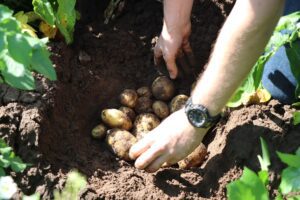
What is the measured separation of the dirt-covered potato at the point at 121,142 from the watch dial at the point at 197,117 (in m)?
0.44

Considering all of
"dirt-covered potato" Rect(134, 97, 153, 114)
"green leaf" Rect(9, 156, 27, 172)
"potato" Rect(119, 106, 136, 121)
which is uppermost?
"green leaf" Rect(9, 156, 27, 172)

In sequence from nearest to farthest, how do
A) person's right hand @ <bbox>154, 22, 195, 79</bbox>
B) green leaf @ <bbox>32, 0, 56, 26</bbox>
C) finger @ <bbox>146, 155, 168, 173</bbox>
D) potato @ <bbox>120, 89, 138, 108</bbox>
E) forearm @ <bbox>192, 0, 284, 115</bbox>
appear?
1. forearm @ <bbox>192, 0, 284, 115</bbox>
2. finger @ <bbox>146, 155, 168, 173</bbox>
3. green leaf @ <bbox>32, 0, 56, 26</bbox>
4. person's right hand @ <bbox>154, 22, 195, 79</bbox>
5. potato @ <bbox>120, 89, 138, 108</bbox>

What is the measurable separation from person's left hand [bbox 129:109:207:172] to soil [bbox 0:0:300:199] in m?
0.16

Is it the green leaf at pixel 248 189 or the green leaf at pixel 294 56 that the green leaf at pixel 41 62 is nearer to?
the green leaf at pixel 248 189

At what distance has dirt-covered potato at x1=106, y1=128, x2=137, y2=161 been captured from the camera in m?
2.27

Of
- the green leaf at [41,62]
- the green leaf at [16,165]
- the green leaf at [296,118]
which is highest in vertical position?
the green leaf at [41,62]

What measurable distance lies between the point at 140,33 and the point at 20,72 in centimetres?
148

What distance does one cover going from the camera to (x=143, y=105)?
2453mm

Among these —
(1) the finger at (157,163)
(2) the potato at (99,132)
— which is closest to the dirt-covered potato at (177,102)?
(2) the potato at (99,132)

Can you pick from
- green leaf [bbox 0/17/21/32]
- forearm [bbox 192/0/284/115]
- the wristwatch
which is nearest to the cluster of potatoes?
the wristwatch

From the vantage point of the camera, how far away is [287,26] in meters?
1.94

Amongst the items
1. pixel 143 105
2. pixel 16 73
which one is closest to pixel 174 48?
pixel 143 105

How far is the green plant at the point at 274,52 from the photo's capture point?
1.94 meters

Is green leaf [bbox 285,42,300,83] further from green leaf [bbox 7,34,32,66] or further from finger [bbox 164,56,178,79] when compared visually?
green leaf [bbox 7,34,32,66]
